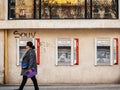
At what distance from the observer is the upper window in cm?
1942

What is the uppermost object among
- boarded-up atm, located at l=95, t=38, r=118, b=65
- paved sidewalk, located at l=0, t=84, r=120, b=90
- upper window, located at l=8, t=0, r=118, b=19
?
upper window, located at l=8, t=0, r=118, b=19

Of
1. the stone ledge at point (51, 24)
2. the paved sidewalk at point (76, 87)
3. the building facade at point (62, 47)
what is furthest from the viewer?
the building facade at point (62, 47)

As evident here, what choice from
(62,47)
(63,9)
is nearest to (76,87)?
(62,47)

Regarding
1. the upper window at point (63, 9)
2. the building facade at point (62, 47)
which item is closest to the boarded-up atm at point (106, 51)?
the building facade at point (62, 47)

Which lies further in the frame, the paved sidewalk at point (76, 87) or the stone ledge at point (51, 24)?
the stone ledge at point (51, 24)

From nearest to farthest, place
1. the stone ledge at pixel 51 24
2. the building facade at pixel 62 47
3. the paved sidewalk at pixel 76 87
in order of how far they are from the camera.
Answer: the paved sidewalk at pixel 76 87
the stone ledge at pixel 51 24
the building facade at pixel 62 47

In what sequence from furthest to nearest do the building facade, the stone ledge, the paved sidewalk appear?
the building facade, the stone ledge, the paved sidewalk

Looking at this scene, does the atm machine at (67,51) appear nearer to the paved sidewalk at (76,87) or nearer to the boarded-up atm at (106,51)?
the boarded-up atm at (106,51)

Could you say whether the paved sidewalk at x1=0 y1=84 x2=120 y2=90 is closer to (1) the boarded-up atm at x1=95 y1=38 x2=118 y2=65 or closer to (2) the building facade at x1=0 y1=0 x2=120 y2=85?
(2) the building facade at x1=0 y1=0 x2=120 y2=85

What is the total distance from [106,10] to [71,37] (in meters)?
1.74

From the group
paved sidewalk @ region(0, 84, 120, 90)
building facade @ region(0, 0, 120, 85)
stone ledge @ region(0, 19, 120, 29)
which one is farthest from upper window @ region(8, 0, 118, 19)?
paved sidewalk @ region(0, 84, 120, 90)

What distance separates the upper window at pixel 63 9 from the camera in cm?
1942

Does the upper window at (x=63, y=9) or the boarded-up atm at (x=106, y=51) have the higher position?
the upper window at (x=63, y=9)

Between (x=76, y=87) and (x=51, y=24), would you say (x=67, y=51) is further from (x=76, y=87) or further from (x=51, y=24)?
(x=76, y=87)
